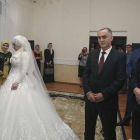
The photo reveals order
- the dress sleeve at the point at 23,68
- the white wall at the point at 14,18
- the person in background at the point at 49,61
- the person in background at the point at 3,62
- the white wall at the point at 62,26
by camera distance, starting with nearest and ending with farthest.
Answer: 1. the dress sleeve at the point at 23,68
2. the person in background at the point at 3,62
3. the white wall at the point at 14,18
4. the white wall at the point at 62,26
5. the person in background at the point at 49,61

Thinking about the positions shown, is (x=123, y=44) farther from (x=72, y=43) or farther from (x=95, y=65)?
(x=95, y=65)

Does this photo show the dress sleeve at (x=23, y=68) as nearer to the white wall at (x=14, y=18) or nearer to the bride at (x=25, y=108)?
the bride at (x=25, y=108)

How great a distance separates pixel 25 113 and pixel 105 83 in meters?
1.16

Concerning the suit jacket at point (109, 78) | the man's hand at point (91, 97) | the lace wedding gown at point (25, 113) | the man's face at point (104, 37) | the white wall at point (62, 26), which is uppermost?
the white wall at point (62, 26)

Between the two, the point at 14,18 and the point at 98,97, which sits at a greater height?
the point at 14,18

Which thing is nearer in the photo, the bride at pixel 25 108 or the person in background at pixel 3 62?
the bride at pixel 25 108

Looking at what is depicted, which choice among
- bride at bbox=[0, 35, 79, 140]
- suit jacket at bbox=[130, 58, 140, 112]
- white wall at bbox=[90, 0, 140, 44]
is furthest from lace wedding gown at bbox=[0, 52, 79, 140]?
white wall at bbox=[90, 0, 140, 44]

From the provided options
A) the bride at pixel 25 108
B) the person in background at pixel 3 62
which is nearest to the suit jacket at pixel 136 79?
the bride at pixel 25 108

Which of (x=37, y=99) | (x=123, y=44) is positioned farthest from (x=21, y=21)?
(x=37, y=99)

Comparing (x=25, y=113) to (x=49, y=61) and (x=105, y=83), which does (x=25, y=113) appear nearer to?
(x=105, y=83)

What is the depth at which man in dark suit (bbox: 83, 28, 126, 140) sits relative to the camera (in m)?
1.66

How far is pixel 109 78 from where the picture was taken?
170cm

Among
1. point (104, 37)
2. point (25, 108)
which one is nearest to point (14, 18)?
point (25, 108)

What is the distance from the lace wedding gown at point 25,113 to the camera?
6.04 ft
